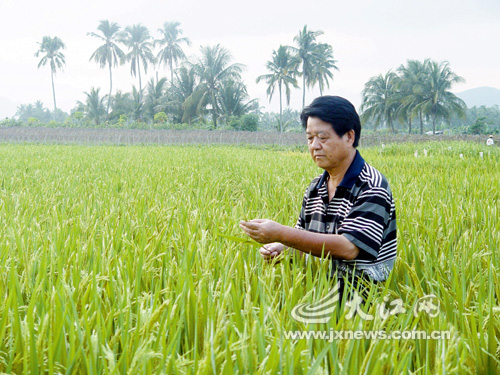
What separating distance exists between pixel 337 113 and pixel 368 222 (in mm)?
349

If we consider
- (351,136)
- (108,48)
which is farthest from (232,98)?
(351,136)

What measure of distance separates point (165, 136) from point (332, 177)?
18254mm

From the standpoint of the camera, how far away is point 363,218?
1308 mm

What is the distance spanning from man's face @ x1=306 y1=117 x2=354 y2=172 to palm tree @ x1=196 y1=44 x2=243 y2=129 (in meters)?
26.6

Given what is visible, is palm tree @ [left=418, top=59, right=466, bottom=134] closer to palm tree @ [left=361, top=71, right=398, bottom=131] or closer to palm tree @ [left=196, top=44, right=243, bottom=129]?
palm tree @ [left=361, top=71, right=398, bottom=131]

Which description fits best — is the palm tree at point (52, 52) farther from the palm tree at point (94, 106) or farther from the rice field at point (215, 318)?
the rice field at point (215, 318)

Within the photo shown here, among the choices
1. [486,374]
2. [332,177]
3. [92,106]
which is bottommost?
[486,374]

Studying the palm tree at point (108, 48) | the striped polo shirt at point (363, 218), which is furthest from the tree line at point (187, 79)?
the striped polo shirt at point (363, 218)

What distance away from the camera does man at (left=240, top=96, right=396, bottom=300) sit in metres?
1.27

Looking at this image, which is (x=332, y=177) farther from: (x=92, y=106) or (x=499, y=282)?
(x=92, y=106)

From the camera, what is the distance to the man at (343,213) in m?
1.27

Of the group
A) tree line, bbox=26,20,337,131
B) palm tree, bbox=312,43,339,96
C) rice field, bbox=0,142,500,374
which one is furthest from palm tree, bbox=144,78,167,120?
rice field, bbox=0,142,500,374

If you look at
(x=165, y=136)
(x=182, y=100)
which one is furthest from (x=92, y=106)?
(x=165, y=136)

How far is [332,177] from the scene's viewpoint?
1521 millimetres
